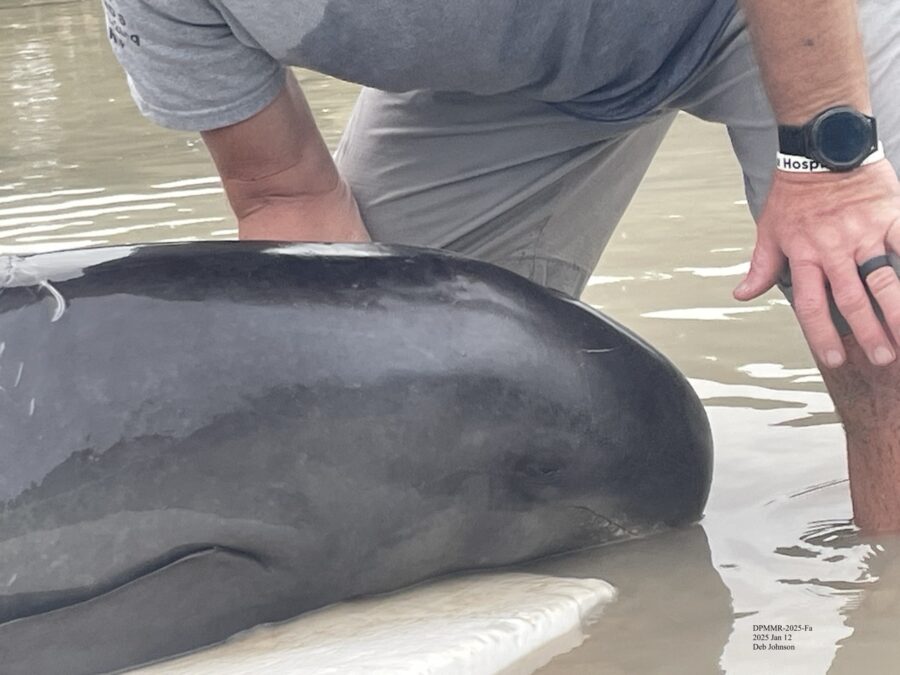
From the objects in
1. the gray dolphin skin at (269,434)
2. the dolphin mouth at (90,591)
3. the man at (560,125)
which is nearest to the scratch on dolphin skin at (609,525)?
the gray dolphin skin at (269,434)

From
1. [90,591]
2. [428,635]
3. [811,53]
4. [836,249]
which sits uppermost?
[811,53]

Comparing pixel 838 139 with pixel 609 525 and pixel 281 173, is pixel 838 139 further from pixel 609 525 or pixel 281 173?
pixel 281 173

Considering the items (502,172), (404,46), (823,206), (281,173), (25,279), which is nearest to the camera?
(25,279)

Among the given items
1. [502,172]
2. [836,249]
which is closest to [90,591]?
[836,249]

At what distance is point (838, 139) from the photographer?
102 inches

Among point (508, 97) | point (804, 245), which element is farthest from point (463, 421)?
point (508, 97)

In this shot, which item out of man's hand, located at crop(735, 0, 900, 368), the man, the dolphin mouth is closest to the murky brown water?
the man

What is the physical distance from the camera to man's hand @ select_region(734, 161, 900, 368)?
2.50 m

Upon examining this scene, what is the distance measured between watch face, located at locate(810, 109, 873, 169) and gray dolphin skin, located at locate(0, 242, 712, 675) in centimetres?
46

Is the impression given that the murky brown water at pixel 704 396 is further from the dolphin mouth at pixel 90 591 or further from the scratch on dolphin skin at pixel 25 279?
the scratch on dolphin skin at pixel 25 279

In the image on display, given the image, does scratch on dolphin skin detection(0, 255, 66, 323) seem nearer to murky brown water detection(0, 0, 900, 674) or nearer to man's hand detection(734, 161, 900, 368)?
murky brown water detection(0, 0, 900, 674)

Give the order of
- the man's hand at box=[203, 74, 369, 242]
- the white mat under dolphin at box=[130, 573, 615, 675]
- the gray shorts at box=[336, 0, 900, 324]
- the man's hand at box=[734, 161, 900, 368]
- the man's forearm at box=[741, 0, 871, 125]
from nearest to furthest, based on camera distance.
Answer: the white mat under dolphin at box=[130, 573, 615, 675] → the man's hand at box=[734, 161, 900, 368] → the man's forearm at box=[741, 0, 871, 125] → the man's hand at box=[203, 74, 369, 242] → the gray shorts at box=[336, 0, 900, 324]

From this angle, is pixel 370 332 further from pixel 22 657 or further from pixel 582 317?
pixel 22 657

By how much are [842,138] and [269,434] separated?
101 cm
